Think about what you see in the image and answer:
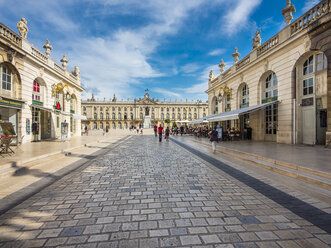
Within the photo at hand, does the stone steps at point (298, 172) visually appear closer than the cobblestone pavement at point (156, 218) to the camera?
No

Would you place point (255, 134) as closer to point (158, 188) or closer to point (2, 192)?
point (158, 188)

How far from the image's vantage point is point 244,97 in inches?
668

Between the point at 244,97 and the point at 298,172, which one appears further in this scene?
the point at 244,97

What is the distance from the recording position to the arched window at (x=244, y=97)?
1635 cm

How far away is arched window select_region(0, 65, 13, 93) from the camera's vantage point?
1083 cm

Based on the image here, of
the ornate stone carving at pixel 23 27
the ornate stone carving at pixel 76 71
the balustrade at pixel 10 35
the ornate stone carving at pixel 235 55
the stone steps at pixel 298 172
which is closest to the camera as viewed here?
the stone steps at pixel 298 172

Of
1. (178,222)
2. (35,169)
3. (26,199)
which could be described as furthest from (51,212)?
(35,169)

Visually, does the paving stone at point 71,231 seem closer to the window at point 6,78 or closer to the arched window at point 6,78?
the arched window at point 6,78

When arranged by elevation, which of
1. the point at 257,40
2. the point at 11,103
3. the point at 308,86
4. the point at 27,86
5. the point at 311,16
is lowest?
the point at 11,103

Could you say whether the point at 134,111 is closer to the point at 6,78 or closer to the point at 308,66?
the point at 6,78

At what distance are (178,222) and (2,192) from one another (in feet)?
12.6

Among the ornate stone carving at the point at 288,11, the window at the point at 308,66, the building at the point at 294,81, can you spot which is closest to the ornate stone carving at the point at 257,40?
the building at the point at 294,81

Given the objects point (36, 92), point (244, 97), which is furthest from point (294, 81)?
point (36, 92)

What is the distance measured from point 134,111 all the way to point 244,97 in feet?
245
